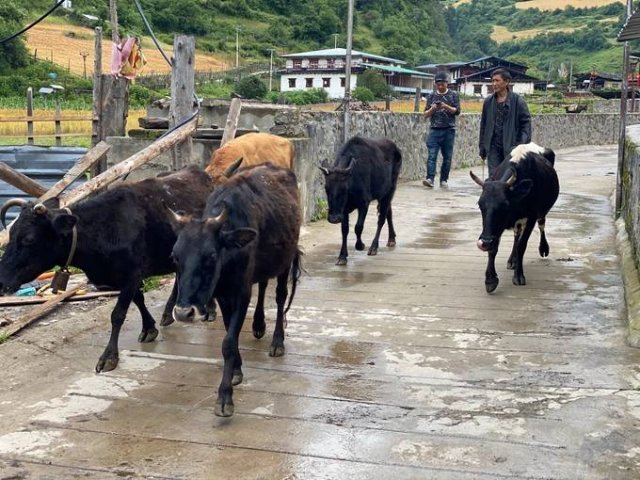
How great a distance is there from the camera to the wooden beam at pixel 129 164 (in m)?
6.64

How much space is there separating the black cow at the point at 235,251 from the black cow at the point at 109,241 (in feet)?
2.47

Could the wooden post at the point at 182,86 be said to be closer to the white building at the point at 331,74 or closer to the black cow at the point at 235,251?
the black cow at the point at 235,251

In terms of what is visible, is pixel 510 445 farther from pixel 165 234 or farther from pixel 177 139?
pixel 177 139

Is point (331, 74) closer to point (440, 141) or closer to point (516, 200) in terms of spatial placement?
point (440, 141)

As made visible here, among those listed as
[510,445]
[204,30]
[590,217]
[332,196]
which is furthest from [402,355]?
[204,30]

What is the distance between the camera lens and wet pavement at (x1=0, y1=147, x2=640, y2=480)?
395 centimetres

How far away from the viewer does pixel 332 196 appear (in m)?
8.60

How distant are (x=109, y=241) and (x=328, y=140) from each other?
6.80 m

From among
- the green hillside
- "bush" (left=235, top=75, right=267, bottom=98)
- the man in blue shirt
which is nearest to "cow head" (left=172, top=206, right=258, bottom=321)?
the man in blue shirt

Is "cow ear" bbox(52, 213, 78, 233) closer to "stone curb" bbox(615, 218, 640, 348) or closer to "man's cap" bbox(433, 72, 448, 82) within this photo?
"stone curb" bbox(615, 218, 640, 348)

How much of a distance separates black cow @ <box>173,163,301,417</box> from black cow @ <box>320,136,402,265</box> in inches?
106

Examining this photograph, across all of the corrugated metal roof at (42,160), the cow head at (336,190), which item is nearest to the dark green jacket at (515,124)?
the cow head at (336,190)

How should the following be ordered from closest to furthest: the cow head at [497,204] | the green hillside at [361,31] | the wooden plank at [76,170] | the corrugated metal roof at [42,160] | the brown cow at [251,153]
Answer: the wooden plank at [76,170] < the cow head at [497,204] < the brown cow at [251,153] < the corrugated metal roof at [42,160] < the green hillside at [361,31]

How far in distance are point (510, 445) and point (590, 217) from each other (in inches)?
319
